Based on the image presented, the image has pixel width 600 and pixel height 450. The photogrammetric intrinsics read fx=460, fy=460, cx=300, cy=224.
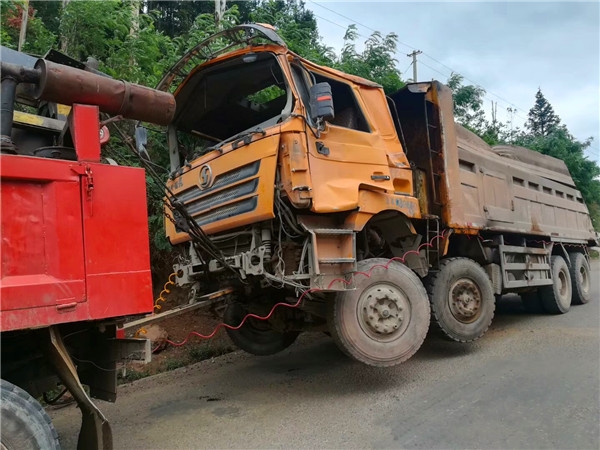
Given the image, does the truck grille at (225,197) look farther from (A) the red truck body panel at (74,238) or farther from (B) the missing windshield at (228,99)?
(A) the red truck body panel at (74,238)

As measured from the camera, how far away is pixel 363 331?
4.14m

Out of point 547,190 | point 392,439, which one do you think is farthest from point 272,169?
point 547,190

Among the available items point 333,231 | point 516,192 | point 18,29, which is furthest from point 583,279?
point 18,29

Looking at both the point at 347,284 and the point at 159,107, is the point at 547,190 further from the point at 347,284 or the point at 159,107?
the point at 159,107

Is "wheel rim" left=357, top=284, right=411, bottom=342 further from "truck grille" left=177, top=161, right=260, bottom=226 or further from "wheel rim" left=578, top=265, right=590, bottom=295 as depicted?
"wheel rim" left=578, top=265, right=590, bottom=295

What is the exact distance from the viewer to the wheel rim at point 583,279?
8716 millimetres

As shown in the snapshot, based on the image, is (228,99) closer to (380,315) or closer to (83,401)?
(380,315)

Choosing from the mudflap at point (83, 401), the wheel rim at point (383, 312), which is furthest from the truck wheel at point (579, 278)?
the mudflap at point (83, 401)

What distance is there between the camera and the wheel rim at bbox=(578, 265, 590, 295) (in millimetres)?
8716

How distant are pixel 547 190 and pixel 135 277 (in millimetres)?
7330

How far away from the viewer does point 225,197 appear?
4152mm

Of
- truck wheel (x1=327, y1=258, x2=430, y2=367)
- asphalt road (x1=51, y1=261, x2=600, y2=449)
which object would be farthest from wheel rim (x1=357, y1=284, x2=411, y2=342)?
asphalt road (x1=51, y1=261, x2=600, y2=449)

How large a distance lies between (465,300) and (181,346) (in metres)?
3.82

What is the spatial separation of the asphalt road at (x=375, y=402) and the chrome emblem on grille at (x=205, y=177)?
6.69 feet
